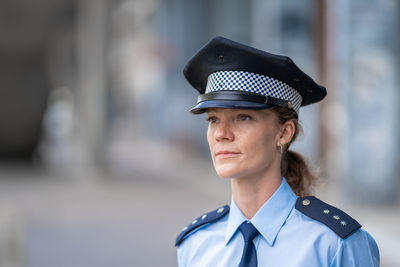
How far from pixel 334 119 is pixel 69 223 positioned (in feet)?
25.5

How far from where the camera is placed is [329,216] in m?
1.90

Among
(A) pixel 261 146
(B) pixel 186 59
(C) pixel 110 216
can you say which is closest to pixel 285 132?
(A) pixel 261 146

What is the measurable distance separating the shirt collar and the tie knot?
0.6 inches

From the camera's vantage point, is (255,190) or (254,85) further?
(255,190)

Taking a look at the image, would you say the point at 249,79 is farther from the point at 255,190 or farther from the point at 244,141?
the point at 255,190

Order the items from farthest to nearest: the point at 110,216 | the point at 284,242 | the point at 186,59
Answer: the point at 186,59, the point at 110,216, the point at 284,242

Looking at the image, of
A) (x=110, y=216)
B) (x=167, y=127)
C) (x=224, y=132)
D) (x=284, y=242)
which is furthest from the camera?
(x=167, y=127)

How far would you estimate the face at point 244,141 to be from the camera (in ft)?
6.45

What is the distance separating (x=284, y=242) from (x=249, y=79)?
0.54 metres

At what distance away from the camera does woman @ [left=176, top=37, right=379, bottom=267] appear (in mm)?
1841

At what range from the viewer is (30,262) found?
6902 millimetres

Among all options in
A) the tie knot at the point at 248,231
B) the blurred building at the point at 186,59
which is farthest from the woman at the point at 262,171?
the blurred building at the point at 186,59

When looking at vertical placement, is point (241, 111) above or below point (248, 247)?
above

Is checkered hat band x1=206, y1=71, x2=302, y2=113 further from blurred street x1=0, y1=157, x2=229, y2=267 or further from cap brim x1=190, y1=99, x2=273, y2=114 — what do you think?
blurred street x1=0, y1=157, x2=229, y2=267
